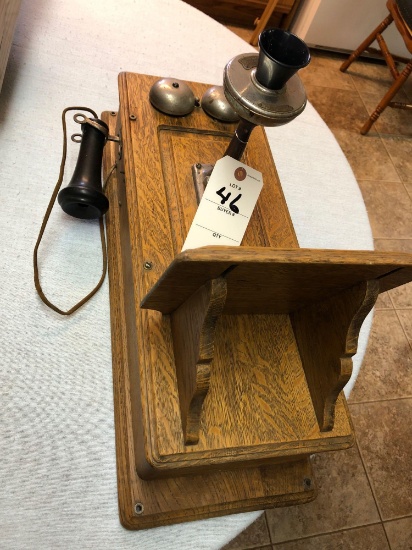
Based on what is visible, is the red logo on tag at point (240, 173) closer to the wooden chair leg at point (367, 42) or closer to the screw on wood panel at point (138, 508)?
the screw on wood panel at point (138, 508)

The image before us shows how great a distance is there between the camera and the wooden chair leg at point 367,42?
2055mm

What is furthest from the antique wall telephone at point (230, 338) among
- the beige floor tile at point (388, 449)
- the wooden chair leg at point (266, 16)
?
the wooden chair leg at point (266, 16)

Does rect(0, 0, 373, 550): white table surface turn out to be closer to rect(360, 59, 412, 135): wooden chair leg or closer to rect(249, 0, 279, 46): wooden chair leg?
rect(249, 0, 279, 46): wooden chair leg

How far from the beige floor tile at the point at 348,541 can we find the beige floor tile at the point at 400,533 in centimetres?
2

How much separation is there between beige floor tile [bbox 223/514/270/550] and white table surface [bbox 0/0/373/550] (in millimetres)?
584

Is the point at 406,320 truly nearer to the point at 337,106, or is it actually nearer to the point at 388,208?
the point at 388,208

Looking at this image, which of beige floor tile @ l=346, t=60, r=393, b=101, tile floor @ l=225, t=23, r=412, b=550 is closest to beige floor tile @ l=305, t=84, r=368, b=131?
tile floor @ l=225, t=23, r=412, b=550

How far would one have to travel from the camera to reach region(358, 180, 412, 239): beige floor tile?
185 cm

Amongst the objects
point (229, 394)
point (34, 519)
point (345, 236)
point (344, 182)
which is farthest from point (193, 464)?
point (344, 182)

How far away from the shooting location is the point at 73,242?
0.82 m

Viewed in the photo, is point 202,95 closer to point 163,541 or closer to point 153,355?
point 153,355

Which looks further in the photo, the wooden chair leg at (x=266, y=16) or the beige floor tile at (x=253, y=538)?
the wooden chair leg at (x=266, y=16)

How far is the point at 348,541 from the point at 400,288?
90 cm

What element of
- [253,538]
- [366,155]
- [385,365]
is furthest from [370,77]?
[253,538]
